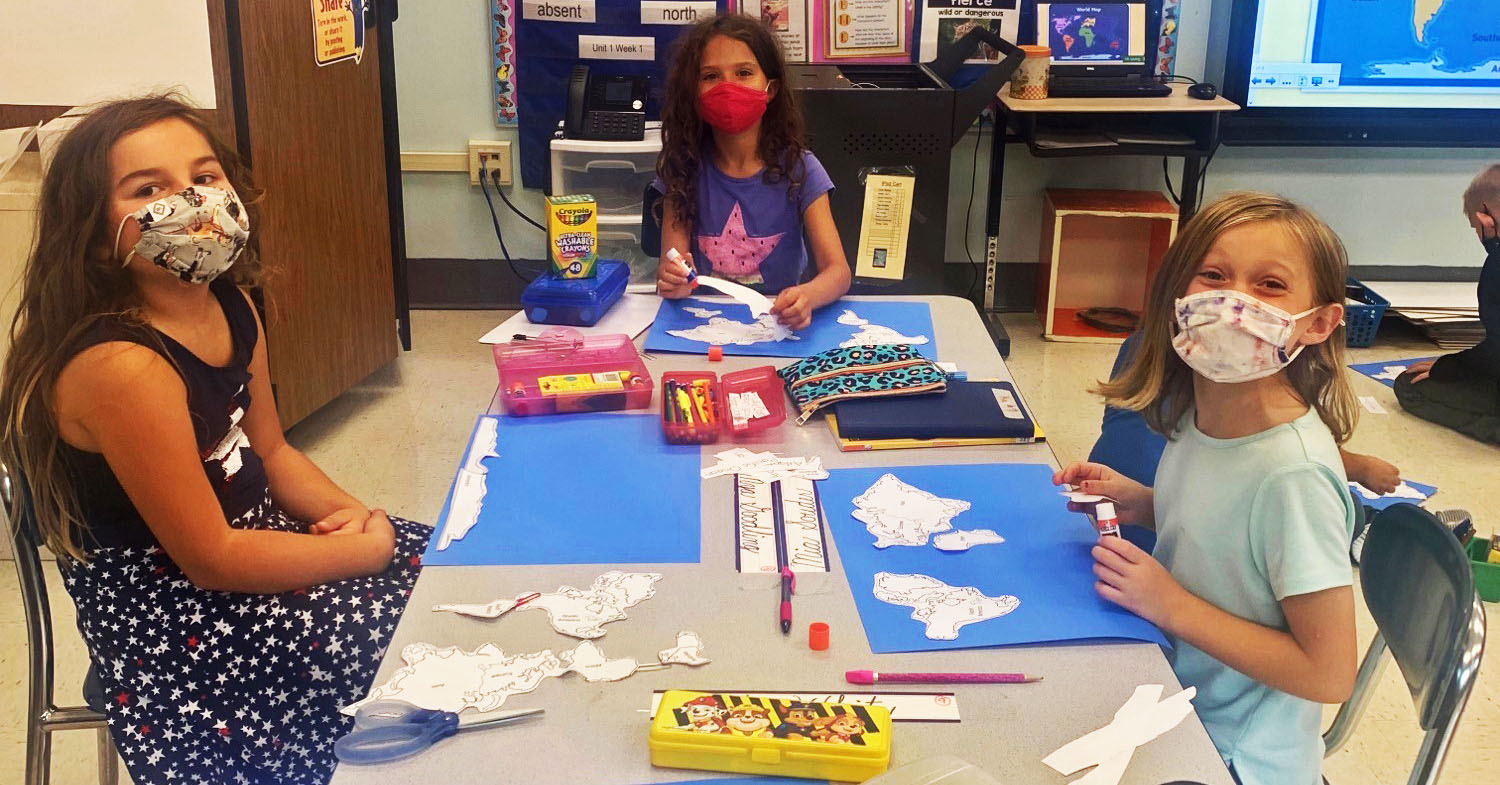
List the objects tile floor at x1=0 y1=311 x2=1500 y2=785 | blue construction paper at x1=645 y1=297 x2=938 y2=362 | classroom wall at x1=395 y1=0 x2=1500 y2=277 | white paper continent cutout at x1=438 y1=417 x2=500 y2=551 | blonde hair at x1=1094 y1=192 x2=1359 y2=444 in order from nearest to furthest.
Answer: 1. blonde hair at x1=1094 y1=192 x2=1359 y2=444
2. white paper continent cutout at x1=438 y1=417 x2=500 y2=551
3. blue construction paper at x1=645 y1=297 x2=938 y2=362
4. tile floor at x1=0 y1=311 x2=1500 y2=785
5. classroom wall at x1=395 y1=0 x2=1500 y2=277

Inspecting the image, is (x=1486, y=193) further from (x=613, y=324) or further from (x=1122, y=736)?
(x=1122, y=736)

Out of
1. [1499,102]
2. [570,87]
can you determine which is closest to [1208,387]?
[570,87]

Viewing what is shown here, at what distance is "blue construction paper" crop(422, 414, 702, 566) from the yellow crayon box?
462 mm

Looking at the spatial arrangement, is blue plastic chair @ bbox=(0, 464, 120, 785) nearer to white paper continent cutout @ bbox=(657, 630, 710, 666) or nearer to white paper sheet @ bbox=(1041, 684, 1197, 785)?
white paper continent cutout @ bbox=(657, 630, 710, 666)

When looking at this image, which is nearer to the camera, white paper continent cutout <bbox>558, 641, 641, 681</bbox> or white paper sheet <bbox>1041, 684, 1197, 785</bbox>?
white paper sheet <bbox>1041, 684, 1197, 785</bbox>

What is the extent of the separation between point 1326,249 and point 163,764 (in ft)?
4.36

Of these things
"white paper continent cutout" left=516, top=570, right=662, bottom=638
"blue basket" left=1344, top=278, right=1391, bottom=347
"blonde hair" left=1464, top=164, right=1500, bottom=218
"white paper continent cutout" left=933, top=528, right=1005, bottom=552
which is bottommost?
"blue basket" left=1344, top=278, right=1391, bottom=347

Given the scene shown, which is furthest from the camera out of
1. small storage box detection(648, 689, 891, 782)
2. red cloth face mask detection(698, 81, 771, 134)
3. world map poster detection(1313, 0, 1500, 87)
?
world map poster detection(1313, 0, 1500, 87)

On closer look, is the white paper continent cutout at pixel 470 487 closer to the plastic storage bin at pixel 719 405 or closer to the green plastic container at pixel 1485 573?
the plastic storage bin at pixel 719 405

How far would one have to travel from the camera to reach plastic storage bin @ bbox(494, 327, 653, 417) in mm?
1680

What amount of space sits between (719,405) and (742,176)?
2.98 feet

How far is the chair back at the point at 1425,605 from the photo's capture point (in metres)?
1.11

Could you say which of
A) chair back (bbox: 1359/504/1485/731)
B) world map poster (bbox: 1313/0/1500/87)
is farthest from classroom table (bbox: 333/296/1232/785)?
world map poster (bbox: 1313/0/1500/87)

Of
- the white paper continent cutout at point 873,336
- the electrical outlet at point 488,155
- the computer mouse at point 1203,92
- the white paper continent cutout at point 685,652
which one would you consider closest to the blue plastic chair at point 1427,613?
the white paper continent cutout at point 685,652
